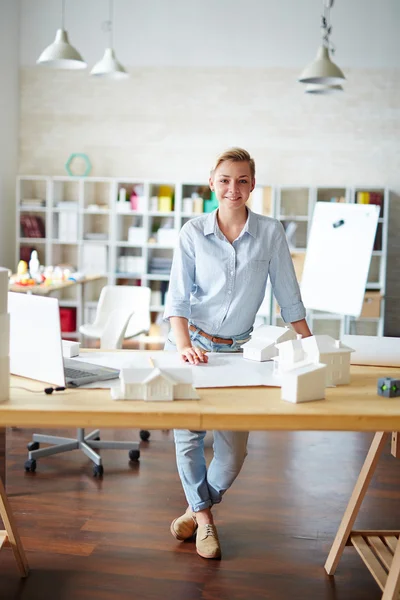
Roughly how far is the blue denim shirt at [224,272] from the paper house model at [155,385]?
2.77 ft

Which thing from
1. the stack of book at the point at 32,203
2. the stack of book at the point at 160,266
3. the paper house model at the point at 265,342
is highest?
the stack of book at the point at 32,203

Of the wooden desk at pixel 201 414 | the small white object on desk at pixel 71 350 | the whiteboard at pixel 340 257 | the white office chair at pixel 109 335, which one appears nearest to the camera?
the wooden desk at pixel 201 414

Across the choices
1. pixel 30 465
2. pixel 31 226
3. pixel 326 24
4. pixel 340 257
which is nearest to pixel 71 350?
pixel 30 465

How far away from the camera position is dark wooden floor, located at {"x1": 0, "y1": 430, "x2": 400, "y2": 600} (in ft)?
9.86

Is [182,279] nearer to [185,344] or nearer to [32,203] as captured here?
[185,344]

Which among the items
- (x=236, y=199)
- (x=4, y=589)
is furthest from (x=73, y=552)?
(x=236, y=199)

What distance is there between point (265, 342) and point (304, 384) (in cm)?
60

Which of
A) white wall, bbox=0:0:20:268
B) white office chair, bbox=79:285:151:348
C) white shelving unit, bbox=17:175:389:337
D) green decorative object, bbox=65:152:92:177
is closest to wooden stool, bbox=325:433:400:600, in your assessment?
white office chair, bbox=79:285:151:348

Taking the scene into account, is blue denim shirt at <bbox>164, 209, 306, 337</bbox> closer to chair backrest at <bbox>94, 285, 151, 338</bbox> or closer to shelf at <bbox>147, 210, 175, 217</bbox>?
chair backrest at <bbox>94, 285, 151, 338</bbox>

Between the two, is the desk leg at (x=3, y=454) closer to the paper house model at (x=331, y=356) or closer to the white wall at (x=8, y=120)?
the paper house model at (x=331, y=356)

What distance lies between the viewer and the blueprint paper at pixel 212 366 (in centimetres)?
255

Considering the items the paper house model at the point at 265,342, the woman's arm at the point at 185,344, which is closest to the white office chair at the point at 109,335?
the woman's arm at the point at 185,344

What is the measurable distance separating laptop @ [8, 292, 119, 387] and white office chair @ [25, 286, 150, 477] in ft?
4.80

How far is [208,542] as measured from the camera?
3234mm
